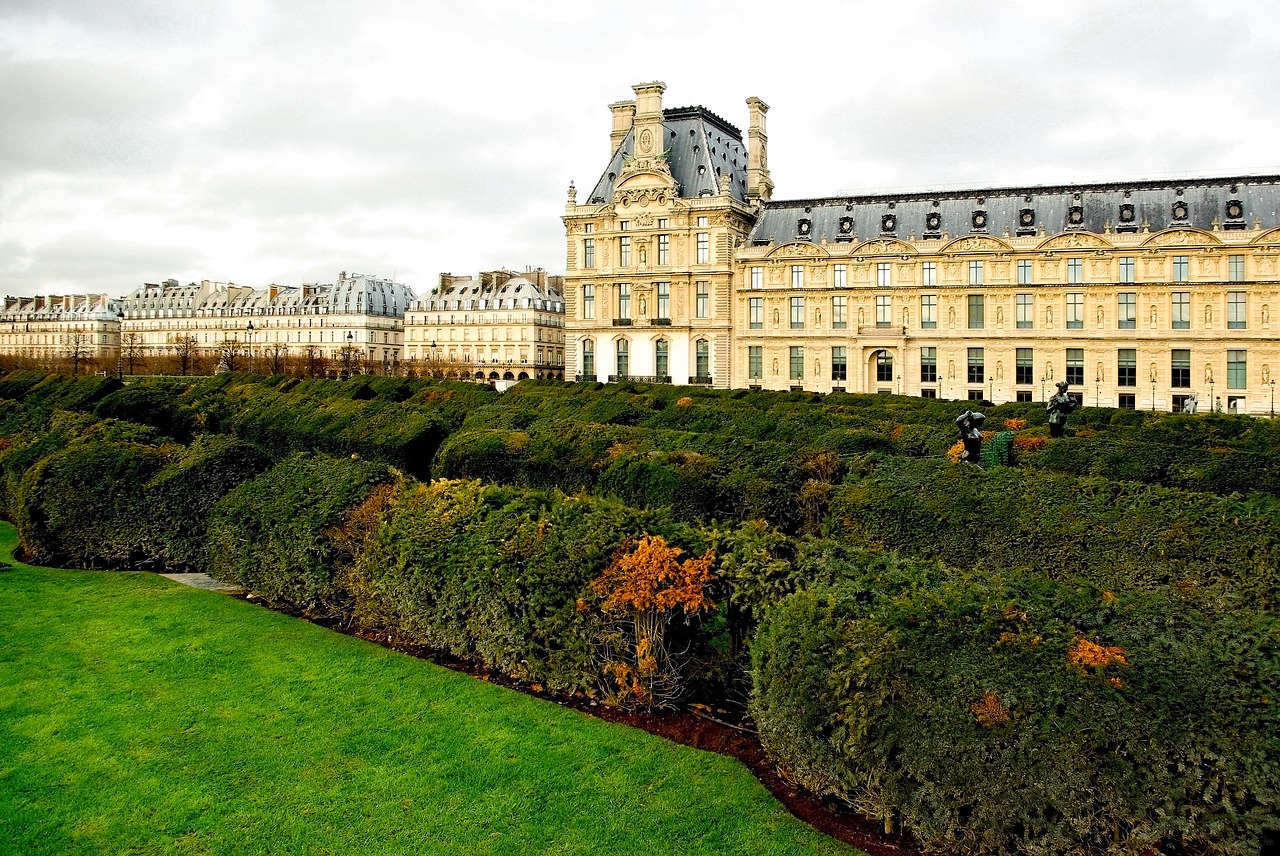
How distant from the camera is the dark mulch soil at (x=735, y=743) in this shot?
253 inches

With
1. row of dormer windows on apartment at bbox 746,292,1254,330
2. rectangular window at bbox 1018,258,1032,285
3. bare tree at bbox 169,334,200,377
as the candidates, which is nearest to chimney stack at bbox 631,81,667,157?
row of dormer windows on apartment at bbox 746,292,1254,330

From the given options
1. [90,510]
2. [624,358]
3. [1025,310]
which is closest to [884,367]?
[1025,310]

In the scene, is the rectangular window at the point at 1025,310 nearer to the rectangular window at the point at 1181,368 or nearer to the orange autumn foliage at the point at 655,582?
the rectangular window at the point at 1181,368

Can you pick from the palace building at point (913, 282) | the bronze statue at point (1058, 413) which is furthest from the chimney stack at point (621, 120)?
the bronze statue at point (1058, 413)

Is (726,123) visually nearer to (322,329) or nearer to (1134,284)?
(1134,284)

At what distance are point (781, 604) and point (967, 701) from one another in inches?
65.2

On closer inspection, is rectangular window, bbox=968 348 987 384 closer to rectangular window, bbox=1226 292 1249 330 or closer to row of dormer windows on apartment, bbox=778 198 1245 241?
row of dormer windows on apartment, bbox=778 198 1245 241

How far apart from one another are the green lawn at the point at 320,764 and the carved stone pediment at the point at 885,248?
1971 inches

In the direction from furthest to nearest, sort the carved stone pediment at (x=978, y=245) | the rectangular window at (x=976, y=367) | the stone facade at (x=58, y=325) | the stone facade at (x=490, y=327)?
1. the stone facade at (x=58, y=325)
2. the stone facade at (x=490, y=327)
3. the rectangular window at (x=976, y=367)
4. the carved stone pediment at (x=978, y=245)

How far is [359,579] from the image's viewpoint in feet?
34.3

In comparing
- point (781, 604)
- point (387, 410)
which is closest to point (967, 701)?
point (781, 604)

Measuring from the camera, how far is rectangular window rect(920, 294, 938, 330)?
55.2m

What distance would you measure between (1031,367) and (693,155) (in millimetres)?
23787

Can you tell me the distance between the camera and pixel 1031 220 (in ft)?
176
